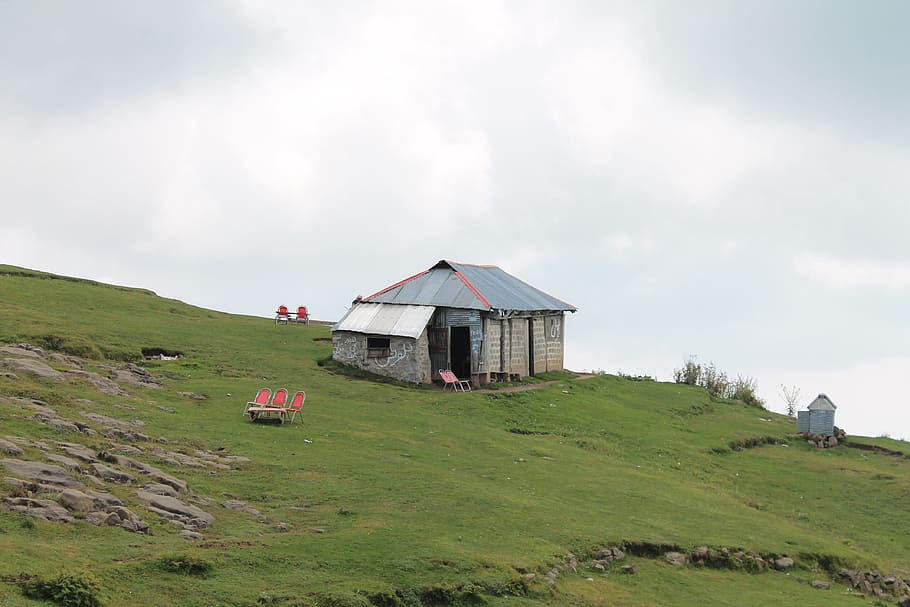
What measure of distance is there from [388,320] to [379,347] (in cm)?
150

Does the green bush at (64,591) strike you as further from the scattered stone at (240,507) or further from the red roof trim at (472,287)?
the red roof trim at (472,287)

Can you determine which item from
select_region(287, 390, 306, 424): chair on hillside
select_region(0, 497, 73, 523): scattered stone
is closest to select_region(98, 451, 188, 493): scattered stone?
select_region(0, 497, 73, 523): scattered stone

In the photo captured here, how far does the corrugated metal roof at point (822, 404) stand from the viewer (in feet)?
152

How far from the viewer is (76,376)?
31.7 meters

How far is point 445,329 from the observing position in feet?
155

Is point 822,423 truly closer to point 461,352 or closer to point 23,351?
point 461,352

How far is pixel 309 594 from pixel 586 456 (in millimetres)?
19662

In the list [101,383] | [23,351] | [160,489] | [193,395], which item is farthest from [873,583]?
[23,351]

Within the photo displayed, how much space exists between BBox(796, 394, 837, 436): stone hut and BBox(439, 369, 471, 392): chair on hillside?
17567 millimetres

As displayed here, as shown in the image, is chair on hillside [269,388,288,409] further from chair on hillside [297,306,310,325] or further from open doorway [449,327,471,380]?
chair on hillside [297,306,310,325]

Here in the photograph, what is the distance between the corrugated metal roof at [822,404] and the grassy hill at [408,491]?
2148 millimetres

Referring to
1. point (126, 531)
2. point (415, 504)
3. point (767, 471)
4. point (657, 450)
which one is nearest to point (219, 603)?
point (126, 531)

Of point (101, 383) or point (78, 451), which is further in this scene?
point (101, 383)

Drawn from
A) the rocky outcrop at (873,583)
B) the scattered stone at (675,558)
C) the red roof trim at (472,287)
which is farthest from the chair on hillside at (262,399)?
the rocky outcrop at (873,583)
